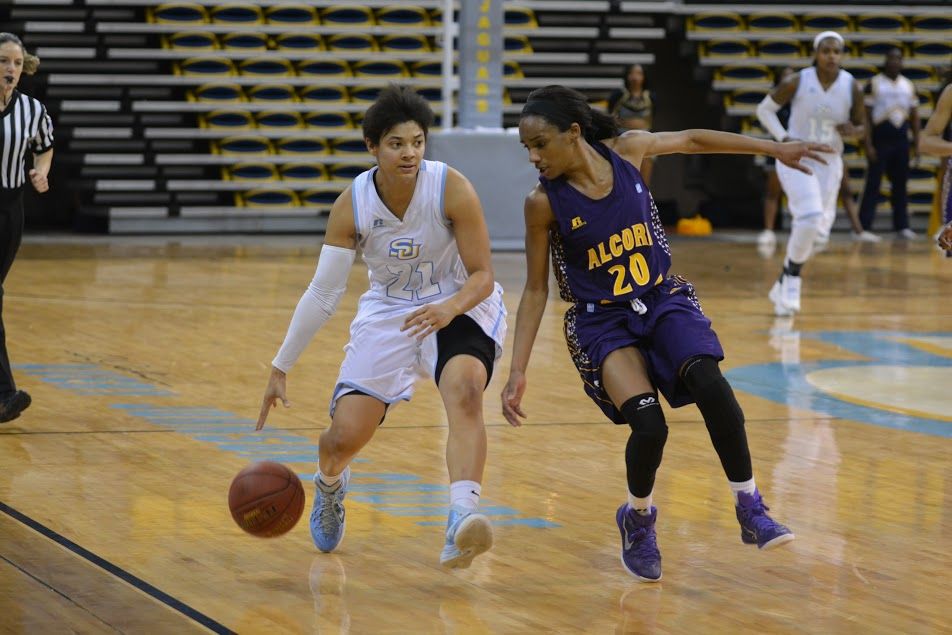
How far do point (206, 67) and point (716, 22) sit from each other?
6478 millimetres

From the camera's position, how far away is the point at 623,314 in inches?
196

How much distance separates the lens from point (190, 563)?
5.02m

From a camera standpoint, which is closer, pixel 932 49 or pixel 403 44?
pixel 403 44

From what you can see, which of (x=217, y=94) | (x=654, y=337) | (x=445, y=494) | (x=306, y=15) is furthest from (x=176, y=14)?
(x=654, y=337)

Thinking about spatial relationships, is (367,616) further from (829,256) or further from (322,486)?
(829,256)

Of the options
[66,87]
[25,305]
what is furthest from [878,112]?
[25,305]

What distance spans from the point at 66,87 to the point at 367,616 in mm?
14620

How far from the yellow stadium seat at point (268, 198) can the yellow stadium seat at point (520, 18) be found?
3028mm

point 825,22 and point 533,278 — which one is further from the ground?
point 825,22

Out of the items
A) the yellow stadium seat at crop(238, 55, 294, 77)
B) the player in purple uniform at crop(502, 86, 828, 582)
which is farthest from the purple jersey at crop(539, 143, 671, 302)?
the yellow stadium seat at crop(238, 55, 294, 77)

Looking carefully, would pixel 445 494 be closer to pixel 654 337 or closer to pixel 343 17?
pixel 654 337

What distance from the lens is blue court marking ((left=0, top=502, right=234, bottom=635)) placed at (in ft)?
14.4

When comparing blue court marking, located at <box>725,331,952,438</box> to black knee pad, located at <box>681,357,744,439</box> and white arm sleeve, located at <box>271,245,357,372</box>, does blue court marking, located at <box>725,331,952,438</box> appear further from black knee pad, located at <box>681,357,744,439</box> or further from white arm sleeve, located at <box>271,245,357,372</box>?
white arm sleeve, located at <box>271,245,357,372</box>

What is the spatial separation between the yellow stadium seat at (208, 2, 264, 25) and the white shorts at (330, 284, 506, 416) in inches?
560
